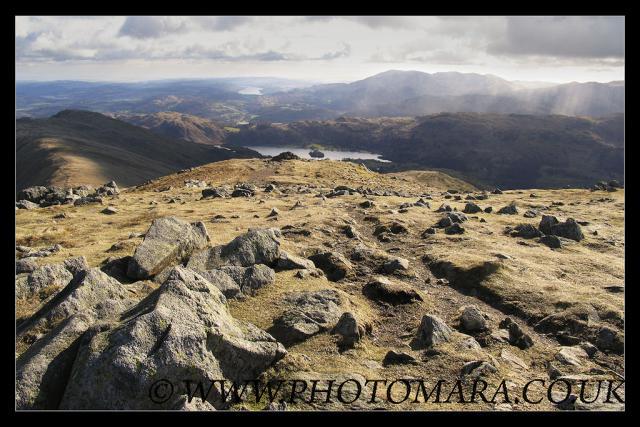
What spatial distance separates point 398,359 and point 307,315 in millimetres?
4130

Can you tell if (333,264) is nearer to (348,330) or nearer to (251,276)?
(251,276)

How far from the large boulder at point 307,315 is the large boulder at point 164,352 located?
8.26ft

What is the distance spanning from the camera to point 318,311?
1802cm

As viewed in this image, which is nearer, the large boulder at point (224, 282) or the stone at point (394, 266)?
the large boulder at point (224, 282)

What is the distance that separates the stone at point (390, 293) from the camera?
21542mm

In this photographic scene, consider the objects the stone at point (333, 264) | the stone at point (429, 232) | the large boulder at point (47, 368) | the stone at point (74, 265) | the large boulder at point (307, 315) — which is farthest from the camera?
the stone at point (429, 232)

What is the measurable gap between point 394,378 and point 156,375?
7.64 meters

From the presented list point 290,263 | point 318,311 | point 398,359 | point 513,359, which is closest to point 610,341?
point 513,359

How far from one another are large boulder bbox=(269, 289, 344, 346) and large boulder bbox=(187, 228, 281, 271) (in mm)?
3650

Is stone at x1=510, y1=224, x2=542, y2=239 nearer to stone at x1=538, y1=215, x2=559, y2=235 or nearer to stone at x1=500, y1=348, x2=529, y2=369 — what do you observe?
stone at x1=538, y1=215, x2=559, y2=235

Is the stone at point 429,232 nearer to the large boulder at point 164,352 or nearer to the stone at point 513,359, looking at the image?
the stone at point 513,359

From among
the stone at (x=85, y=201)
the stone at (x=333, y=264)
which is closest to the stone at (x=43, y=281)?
the stone at (x=333, y=264)

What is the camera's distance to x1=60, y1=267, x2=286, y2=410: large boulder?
10883 millimetres
